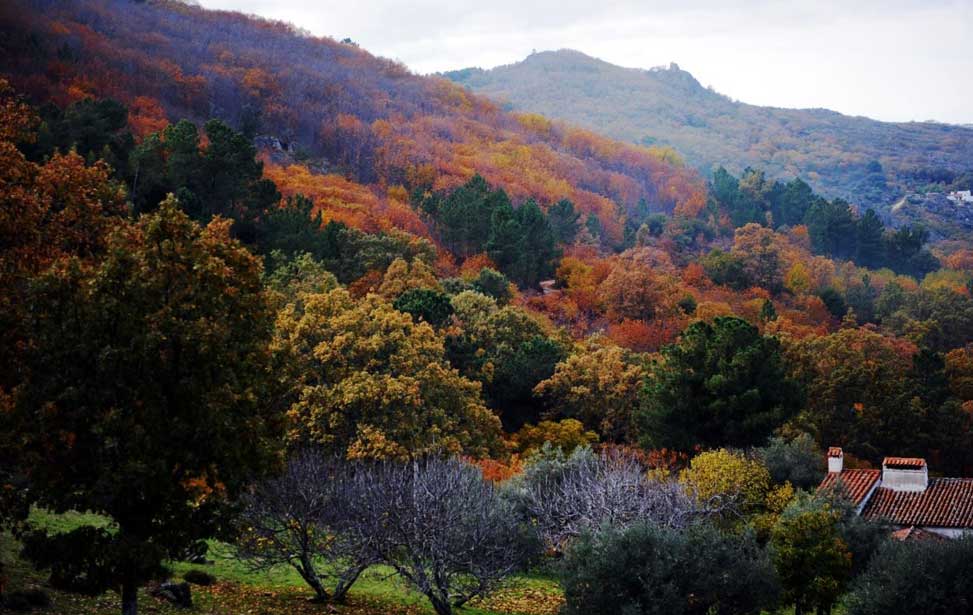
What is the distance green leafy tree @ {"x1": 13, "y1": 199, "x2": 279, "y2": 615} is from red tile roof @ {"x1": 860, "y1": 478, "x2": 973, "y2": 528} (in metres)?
22.3

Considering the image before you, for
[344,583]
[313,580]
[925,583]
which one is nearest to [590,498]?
[344,583]

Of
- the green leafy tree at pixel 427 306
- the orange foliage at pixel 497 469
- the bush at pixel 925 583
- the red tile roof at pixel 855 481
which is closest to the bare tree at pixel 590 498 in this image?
the orange foliage at pixel 497 469

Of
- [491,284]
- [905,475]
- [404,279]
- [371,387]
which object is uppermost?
[404,279]

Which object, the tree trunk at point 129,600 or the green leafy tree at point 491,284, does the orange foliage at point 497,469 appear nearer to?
the tree trunk at point 129,600

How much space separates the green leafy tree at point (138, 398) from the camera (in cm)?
1712

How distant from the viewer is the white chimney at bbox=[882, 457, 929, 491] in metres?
36.3

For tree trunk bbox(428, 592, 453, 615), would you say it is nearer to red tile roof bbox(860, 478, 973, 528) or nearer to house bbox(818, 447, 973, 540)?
house bbox(818, 447, 973, 540)

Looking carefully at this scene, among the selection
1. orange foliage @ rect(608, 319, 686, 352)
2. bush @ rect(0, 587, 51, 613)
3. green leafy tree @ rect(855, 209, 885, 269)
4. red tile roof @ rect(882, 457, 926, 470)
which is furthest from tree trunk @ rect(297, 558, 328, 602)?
green leafy tree @ rect(855, 209, 885, 269)

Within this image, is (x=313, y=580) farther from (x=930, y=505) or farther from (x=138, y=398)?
(x=930, y=505)

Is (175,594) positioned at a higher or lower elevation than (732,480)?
higher

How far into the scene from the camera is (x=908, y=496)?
118 feet

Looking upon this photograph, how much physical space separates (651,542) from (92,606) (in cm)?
1090

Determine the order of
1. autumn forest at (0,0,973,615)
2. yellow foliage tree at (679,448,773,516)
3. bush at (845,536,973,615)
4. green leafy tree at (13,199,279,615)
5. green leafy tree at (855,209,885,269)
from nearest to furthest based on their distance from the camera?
green leafy tree at (13,199,279,615)
autumn forest at (0,0,973,615)
bush at (845,536,973,615)
yellow foliage tree at (679,448,773,516)
green leafy tree at (855,209,885,269)

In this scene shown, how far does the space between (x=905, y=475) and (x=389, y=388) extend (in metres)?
17.7
